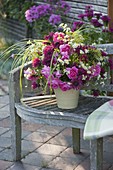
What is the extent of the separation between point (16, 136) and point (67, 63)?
2.50ft

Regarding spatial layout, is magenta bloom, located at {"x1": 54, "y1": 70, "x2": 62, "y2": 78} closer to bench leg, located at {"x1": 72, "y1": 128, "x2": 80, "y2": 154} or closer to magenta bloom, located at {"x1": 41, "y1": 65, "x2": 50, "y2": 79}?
magenta bloom, located at {"x1": 41, "y1": 65, "x2": 50, "y2": 79}

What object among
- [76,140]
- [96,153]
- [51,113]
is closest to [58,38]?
[51,113]

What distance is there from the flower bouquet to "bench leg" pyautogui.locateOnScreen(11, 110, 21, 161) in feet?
1.26

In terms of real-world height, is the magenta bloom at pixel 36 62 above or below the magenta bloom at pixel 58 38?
below

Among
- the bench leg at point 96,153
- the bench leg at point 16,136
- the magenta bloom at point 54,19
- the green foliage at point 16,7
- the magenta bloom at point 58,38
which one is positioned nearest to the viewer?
the bench leg at point 96,153

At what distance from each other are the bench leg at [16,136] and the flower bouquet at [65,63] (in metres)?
0.38

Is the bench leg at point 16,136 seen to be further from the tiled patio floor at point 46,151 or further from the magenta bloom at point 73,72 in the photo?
the magenta bloom at point 73,72

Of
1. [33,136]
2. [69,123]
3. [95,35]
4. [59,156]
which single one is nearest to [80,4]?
[95,35]

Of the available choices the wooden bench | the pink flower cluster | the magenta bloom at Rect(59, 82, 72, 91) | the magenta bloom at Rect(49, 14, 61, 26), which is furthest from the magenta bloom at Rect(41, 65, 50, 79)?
the magenta bloom at Rect(49, 14, 61, 26)

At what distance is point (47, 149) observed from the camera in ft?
12.6


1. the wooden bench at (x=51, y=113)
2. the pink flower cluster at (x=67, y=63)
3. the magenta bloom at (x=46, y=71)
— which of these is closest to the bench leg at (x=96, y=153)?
the wooden bench at (x=51, y=113)

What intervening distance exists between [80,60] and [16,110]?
2.12ft

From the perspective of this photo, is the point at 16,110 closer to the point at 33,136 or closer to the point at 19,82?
the point at 19,82

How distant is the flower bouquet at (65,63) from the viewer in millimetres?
3115
